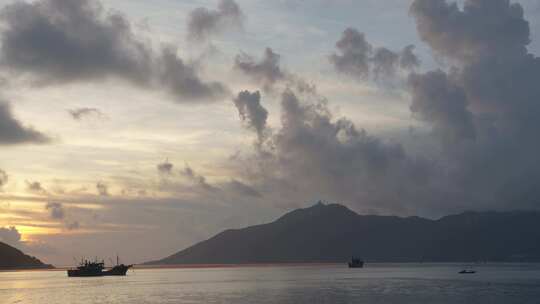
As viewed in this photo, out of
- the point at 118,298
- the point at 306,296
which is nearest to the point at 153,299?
the point at 118,298

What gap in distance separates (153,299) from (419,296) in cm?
6920

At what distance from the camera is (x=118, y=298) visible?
7308 inches

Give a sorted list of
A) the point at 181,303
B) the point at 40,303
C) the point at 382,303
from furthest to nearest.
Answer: the point at 40,303 → the point at 181,303 → the point at 382,303

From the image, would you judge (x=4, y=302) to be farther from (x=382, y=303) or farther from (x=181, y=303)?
(x=382, y=303)

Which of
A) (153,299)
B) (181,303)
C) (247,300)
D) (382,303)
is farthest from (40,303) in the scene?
(382,303)

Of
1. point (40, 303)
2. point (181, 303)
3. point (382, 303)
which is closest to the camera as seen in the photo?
point (382, 303)

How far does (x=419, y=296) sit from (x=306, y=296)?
95.6ft

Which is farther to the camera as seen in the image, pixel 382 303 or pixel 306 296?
pixel 306 296

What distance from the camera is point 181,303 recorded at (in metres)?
163

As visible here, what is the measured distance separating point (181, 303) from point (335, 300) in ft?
121

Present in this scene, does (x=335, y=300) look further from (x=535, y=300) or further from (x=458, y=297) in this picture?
(x=535, y=300)

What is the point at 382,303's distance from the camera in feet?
500

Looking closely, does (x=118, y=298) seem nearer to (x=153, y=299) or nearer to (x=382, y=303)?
(x=153, y=299)

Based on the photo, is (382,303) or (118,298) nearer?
(382,303)
